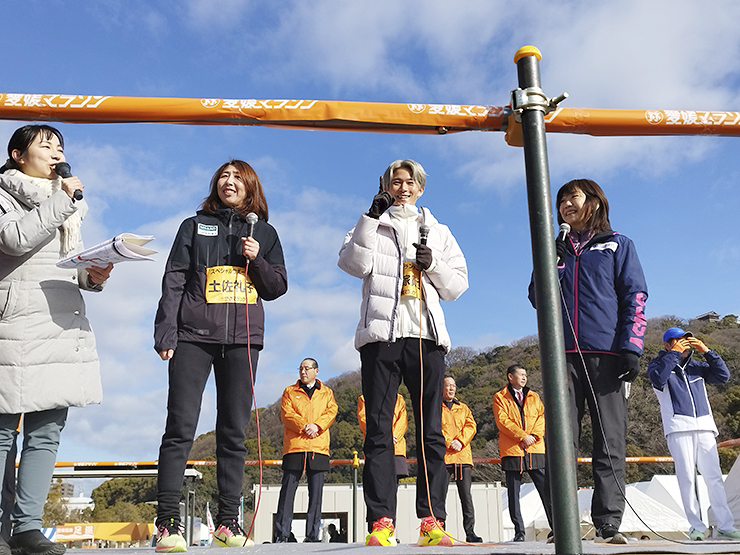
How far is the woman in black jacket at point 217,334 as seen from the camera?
300 cm

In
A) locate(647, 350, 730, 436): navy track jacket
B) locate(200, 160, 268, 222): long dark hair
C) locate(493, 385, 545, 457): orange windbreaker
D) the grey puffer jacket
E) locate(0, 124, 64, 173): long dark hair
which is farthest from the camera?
locate(493, 385, 545, 457): orange windbreaker

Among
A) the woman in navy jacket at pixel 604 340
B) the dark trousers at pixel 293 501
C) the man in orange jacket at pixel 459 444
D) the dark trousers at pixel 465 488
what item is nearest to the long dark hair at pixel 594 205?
the woman in navy jacket at pixel 604 340

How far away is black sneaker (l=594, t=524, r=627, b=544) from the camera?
10.2 feet

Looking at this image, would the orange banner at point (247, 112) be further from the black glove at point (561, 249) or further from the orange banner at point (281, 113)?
the black glove at point (561, 249)

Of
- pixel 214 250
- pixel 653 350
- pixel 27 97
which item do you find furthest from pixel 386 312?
pixel 653 350

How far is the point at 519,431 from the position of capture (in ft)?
23.0

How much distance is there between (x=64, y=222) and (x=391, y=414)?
172cm

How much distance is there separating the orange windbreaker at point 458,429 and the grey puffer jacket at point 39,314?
18.4 ft

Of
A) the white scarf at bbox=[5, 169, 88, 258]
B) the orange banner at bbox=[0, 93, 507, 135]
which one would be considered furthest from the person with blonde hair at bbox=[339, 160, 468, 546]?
the white scarf at bbox=[5, 169, 88, 258]

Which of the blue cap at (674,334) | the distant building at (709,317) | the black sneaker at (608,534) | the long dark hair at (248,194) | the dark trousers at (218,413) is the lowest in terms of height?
the black sneaker at (608,534)

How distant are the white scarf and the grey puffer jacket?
0.06ft

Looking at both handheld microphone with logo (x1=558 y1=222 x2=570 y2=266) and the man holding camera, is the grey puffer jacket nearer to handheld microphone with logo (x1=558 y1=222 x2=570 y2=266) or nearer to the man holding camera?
handheld microphone with logo (x1=558 y1=222 x2=570 y2=266)

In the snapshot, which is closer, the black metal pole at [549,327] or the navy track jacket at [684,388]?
the black metal pole at [549,327]

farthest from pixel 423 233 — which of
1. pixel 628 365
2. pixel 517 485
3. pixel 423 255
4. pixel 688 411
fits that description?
pixel 517 485
